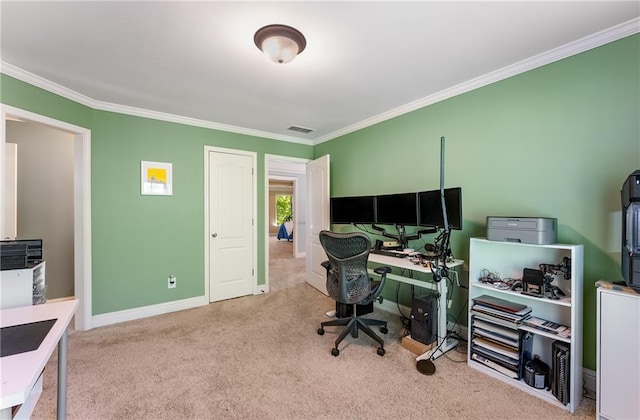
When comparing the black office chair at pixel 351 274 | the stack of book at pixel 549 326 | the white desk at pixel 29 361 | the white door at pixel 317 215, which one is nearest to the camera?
the white desk at pixel 29 361

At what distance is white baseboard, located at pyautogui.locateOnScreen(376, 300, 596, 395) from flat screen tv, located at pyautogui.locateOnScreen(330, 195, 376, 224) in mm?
1069

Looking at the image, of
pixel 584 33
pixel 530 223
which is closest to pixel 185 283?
pixel 530 223

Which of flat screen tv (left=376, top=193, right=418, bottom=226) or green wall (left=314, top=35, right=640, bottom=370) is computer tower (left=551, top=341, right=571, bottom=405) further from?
flat screen tv (left=376, top=193, right=418, bottom=226)

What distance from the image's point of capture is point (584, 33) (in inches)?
68.5

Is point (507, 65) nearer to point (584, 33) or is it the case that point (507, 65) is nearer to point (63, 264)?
point (584, 33)

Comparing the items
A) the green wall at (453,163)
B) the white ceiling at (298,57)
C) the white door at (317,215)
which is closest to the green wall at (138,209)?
the green wall at (453,163)

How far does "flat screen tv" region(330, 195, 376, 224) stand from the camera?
10.4 feet

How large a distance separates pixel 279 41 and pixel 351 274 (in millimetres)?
1891

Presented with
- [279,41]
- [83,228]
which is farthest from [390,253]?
[83,228]

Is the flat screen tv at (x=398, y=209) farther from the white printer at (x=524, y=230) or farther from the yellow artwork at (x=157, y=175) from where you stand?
the yellow artwork at (x=157, y=175)

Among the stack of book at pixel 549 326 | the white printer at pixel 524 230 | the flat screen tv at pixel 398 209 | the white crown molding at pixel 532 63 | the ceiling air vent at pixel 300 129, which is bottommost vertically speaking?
the stack of book at pixel 549 326

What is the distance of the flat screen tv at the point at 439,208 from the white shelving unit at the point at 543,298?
0.24 m

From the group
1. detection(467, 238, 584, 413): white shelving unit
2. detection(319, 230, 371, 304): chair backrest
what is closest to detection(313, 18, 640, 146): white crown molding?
detection(467, 238, 584, 413): white shelving unit

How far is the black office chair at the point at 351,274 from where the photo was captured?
2277mm
